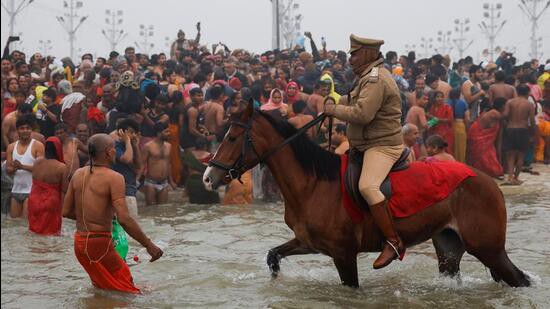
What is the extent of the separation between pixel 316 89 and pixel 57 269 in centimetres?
909

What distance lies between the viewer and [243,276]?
9.10 m

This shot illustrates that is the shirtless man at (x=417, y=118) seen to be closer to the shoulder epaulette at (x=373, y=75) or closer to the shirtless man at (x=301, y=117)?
the shirtless man at (x=301, y=117)

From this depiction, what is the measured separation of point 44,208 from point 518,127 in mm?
11008

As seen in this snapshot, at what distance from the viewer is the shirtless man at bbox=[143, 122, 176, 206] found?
14.4 meters

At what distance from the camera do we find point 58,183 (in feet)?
38.2

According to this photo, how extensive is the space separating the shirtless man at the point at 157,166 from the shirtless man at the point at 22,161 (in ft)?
7.29

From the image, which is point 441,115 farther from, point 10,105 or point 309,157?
point 309,157

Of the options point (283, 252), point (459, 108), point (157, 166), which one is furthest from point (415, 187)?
point (459, 108)

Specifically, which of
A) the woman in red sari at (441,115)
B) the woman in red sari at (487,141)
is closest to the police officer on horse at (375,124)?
the woman in red sari at (441,115)

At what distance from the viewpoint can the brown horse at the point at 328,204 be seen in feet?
24.7

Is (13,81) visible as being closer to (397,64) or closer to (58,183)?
(58,183)

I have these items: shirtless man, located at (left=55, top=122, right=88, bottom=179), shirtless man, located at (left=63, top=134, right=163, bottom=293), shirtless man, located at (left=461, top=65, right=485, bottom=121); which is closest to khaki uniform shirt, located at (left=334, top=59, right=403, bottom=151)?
shirtless man, located at (left=63, top=134, right=163, bottom=293)

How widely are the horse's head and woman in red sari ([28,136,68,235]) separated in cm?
480

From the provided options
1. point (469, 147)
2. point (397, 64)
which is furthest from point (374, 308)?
point (397, 64)
